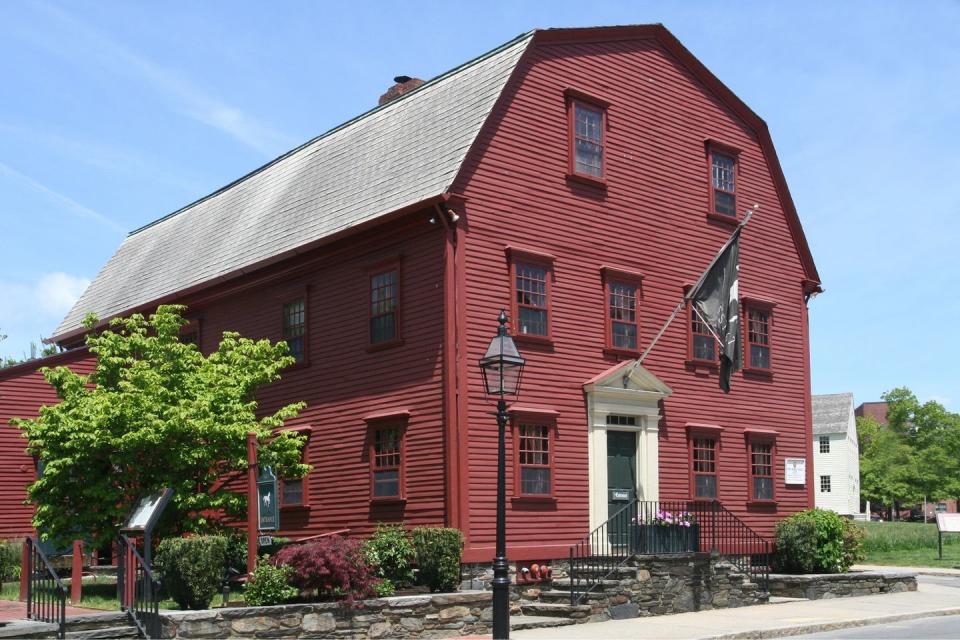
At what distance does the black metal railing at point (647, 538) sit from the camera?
19.8 m

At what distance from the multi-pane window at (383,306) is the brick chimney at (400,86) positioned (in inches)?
307

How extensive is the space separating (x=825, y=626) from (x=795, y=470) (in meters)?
8.89

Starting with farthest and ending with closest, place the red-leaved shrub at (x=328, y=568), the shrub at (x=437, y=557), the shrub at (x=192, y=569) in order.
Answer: the shrub at (x=437, y=557) < the red-leaved shrub at (x=328, y=568) < the shrub at (x=192, y=569)

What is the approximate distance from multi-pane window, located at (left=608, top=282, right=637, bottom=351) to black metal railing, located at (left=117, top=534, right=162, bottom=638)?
10417 millimetres

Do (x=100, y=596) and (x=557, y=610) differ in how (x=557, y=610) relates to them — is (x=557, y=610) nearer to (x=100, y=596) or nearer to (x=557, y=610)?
(x=557, y=610)

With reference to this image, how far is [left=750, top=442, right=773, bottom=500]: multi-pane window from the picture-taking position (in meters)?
25.2

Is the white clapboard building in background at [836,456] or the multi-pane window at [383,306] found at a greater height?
the multi-pane window at [383,306]

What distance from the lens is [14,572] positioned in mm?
24531

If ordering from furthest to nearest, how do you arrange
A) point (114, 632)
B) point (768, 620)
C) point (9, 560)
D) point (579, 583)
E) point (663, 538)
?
1. point (9, 560)
2. point (663, 538)
3. point (579, 583)
4. point (768, 620)
5. point (114, 632)

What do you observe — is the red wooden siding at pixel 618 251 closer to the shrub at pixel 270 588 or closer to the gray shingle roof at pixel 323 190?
the gray shingle roof at pixel 323 190

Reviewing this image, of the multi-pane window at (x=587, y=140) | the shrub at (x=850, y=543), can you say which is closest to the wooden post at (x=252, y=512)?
the multi-pane window at (x=587, y=140)

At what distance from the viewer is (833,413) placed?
82875 millimetres

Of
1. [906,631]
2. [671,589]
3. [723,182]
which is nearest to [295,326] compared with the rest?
[671,589]

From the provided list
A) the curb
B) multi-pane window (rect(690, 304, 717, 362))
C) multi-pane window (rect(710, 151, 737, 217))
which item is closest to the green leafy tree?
multi-pane window (rect(690, 304, 717, 362))
